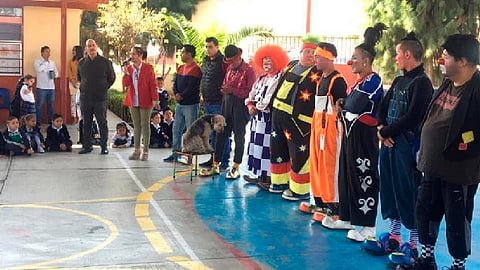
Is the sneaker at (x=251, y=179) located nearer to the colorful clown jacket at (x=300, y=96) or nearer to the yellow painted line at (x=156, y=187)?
the yellow painted line at (x=156, y=187)

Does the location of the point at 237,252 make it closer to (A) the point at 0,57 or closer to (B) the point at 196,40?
(A) the point at 0,57

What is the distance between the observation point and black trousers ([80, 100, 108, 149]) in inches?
380

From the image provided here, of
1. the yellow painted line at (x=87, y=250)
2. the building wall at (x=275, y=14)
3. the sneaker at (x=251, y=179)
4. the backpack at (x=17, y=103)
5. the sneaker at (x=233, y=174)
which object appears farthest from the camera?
the building wall at (x=275, y=14)

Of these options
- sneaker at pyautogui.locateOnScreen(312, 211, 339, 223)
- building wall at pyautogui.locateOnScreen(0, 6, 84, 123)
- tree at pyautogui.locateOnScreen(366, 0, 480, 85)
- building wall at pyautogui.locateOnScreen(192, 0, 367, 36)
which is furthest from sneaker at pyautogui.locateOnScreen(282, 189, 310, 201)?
building wall at pyautogui.locateOnScreen(192, 0, 367, 36)

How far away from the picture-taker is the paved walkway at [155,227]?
16.5ft

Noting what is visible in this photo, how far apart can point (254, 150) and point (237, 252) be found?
256cm

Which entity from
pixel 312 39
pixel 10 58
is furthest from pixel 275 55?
pixel 10 58

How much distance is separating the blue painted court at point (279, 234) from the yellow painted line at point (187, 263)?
1.53 feet

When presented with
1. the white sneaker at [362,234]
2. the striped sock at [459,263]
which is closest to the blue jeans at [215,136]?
the white sneaker at [362,234]

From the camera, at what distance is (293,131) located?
670cm

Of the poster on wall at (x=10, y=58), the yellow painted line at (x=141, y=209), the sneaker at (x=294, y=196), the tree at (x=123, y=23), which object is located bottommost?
the yellow painted line at (x=141, y=209)

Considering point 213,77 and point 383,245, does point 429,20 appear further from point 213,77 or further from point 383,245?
point 383,245

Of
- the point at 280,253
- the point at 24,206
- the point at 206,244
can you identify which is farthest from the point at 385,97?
the point at 24,206

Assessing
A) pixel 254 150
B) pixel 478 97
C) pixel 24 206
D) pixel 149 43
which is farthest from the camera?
pixel 149 43
